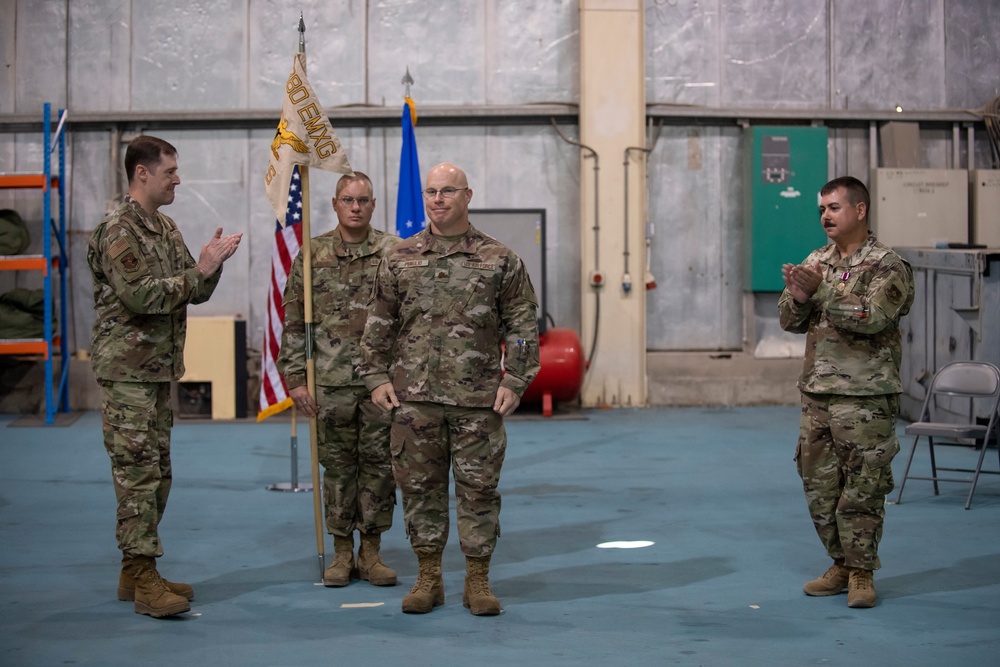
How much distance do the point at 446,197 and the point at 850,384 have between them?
75.1 inches

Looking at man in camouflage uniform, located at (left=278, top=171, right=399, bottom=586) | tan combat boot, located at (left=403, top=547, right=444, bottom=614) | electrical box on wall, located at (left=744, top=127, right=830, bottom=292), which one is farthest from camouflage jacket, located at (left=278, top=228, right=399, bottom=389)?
electrical box on wall, located at (left=744, top=127, right=830, bottom=292)

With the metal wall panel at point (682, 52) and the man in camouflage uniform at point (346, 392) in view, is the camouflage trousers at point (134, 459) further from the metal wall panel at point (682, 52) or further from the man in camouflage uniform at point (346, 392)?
the metal wall panel at point (682, 52)

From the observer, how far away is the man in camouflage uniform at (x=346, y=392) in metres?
5.43

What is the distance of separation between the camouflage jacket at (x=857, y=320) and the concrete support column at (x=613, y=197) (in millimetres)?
6572

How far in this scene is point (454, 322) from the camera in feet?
16.1

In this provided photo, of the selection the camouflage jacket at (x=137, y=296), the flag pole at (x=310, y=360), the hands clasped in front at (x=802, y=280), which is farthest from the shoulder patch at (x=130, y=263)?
the hands clasped in front at (x=802, y=280)

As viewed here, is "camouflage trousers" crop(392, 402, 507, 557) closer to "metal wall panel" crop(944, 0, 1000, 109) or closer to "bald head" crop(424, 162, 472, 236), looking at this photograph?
"bald head" crop(424, 162, 472, 236)

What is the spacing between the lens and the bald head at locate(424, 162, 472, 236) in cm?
488

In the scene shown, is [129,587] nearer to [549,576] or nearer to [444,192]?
[549,576]

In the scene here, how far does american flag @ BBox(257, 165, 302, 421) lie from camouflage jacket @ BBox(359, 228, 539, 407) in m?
1.70

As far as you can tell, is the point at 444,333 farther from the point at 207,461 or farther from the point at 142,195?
the point at 207,461

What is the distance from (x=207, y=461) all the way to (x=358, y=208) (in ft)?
13.3

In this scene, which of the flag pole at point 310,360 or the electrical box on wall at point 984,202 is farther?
the electrical box on wall at point 984,202

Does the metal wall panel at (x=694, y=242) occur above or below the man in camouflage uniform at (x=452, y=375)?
above
